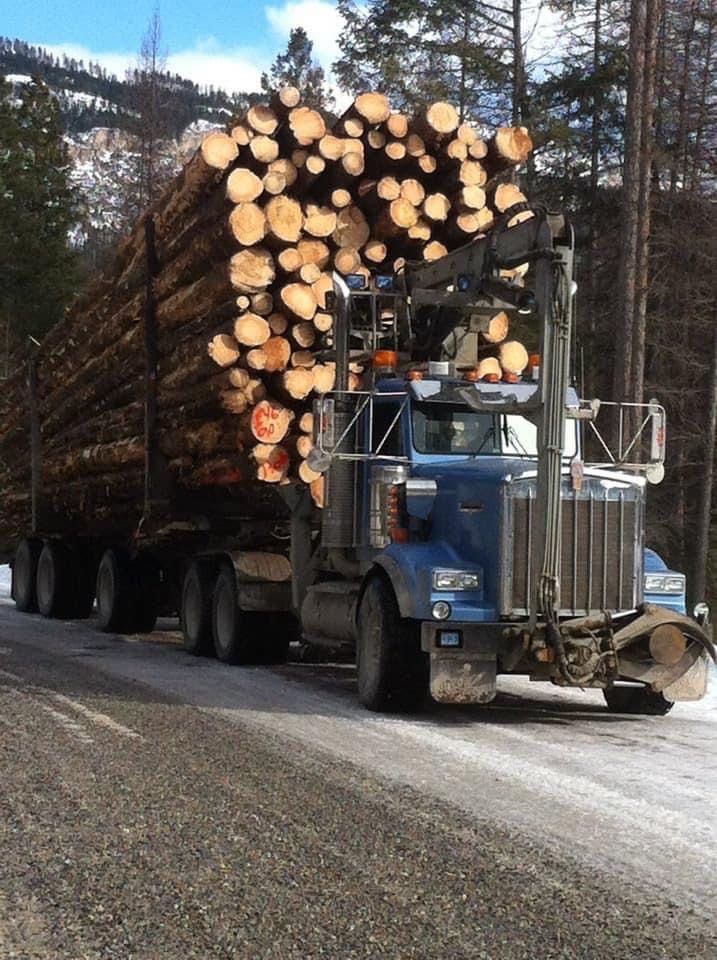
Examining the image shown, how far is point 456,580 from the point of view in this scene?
880 centimetres

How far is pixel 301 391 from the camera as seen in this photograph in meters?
12.1

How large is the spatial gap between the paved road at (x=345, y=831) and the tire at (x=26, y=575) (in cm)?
1064

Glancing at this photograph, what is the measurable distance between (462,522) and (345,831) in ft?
12.5

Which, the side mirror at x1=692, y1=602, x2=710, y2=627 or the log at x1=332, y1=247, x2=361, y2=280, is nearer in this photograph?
the side mirror at x1=692, y1=602, x2=710, y2=627

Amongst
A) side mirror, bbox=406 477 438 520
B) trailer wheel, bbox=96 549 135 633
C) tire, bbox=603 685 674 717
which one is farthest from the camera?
trailer wheel, bbox=96 549 135 633

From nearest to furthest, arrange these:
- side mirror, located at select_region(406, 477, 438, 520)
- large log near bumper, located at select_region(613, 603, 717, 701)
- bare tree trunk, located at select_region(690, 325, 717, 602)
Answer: large log near bumper, located at select_region(613, 603, 717, 701), side mirror, located at select_region(406, 477, 438, 520), bare tree trunk, located at select_region(690, 325, 717, 602)

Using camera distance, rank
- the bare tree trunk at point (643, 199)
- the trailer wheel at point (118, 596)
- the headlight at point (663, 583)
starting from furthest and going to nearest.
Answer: the bare tree trunk at point (643, 199), the trailer wheel at point (118, 596), the headlight at point (663, 583)

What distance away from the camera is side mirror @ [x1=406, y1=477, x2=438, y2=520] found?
31.5 feet

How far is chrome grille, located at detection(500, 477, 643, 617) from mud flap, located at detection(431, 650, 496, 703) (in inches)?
15.5

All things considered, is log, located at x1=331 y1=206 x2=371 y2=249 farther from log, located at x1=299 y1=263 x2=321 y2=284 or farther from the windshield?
the windshield

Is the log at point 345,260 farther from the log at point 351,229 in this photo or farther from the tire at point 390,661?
the tire at point 390,661

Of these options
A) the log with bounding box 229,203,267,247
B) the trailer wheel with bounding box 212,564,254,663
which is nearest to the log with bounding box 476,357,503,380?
the log with bounding box 229,203,267,247

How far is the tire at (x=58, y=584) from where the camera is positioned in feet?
61.9

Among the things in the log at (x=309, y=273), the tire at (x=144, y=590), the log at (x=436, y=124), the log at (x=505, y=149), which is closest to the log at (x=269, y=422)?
the log at (x=309, y=273)
